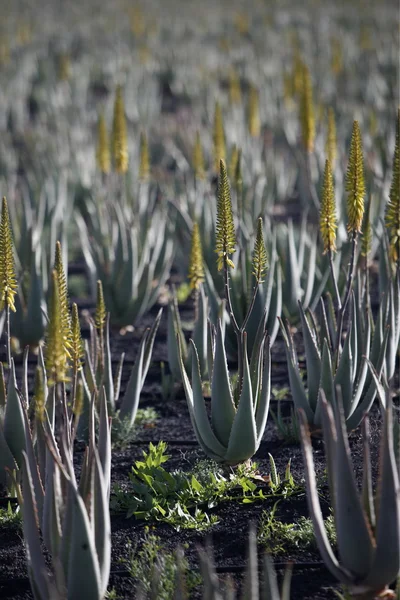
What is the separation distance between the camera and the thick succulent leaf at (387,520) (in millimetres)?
2445

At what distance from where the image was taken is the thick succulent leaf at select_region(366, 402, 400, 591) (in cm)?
245

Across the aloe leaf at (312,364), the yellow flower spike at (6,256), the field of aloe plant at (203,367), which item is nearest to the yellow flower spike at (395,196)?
the field of aloe plant at (203,367)

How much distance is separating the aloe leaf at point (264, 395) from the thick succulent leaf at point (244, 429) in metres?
0.08

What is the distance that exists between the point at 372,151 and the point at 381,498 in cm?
629

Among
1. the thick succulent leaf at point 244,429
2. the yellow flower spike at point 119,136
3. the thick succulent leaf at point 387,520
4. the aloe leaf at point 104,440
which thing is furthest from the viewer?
the yellow flower spike at point 119,136

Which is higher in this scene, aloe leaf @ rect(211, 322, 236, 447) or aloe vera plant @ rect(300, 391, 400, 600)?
aloe leaf @ rect(211, 322, 236, 447)

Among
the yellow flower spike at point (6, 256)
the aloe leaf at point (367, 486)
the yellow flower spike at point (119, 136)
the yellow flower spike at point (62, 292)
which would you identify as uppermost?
the yellow flower spike at point (119, 136)

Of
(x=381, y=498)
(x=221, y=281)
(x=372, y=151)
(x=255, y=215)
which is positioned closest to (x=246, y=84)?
(x=372, y=151)

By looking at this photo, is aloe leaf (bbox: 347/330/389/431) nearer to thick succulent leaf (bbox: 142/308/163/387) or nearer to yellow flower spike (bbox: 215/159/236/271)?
yellow flower spike (bbox: 215/159/236/271)

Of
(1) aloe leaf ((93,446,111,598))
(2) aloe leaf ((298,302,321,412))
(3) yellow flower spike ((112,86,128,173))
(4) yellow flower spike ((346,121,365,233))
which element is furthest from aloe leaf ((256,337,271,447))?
(3) yellow flower spike ((112,86,128,173))

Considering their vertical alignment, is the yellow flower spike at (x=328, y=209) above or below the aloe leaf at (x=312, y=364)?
above

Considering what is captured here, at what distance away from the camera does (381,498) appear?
250 centimetres

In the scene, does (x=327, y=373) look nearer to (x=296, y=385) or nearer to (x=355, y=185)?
(x=296, y=385)

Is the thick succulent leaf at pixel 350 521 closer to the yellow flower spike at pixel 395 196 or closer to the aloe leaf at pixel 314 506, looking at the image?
the aloe leaf at pixel 314 506
